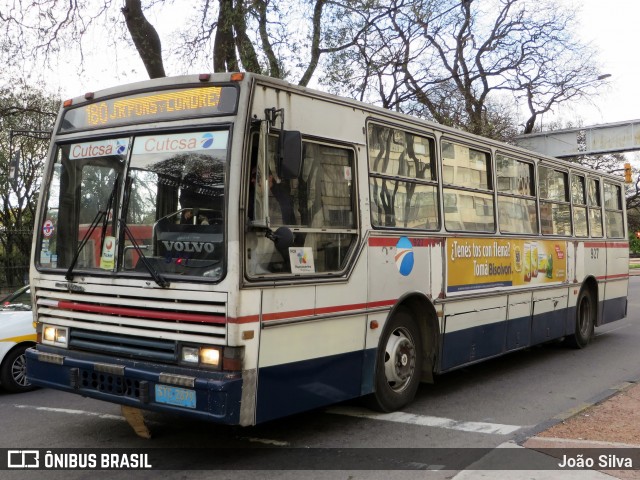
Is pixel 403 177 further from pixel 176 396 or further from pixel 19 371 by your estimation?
pixel 19 371

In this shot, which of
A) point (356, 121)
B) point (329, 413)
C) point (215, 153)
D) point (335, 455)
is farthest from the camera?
point (329, 413)

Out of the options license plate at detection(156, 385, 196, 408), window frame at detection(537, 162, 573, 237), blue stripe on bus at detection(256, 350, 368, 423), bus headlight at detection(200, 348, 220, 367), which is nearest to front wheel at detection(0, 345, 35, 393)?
license plate at detection(156, 385, 196, 408)

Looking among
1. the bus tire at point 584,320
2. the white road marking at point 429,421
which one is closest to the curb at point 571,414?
the white road marking at point 429,421

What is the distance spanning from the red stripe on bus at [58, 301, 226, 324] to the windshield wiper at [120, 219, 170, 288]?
0.24 m

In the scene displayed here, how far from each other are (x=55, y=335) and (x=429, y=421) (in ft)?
11.8

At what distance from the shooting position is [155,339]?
16.6 feet

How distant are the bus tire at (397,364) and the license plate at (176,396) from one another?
213cm

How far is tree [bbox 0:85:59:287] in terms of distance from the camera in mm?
19031

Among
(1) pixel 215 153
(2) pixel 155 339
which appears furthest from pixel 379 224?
(2) pixel 155 339

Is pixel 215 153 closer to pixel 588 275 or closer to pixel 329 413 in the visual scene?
pixel 329 413

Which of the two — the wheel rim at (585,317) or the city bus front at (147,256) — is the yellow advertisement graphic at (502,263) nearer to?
the wheel rim at (585,317)

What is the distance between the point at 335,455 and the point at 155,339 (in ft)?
5.78

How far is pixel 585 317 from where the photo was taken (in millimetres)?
11500

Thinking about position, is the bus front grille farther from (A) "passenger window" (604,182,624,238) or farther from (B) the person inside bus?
(A) "passenger window" (604,182,624,238)
